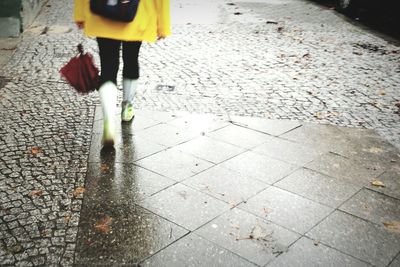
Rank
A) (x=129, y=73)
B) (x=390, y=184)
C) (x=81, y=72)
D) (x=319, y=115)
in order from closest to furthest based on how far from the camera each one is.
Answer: (x=390, y=184)
(x=81, y=72)
(x=129, y=73)
(x=319, y=115)

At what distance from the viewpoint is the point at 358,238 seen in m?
3.01

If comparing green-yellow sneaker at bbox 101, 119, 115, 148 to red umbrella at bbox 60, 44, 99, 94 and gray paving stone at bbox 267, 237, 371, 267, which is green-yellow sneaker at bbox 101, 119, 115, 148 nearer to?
red umbrella at bbox 60, 44, 99, 94

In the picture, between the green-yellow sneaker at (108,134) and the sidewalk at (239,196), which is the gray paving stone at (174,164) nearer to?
the sidewalk at (239,196)

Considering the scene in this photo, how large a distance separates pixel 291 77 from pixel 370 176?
310cm

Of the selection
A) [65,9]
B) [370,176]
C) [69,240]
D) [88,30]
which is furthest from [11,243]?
[65,9]

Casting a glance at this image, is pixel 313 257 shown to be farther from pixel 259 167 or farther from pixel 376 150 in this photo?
pixel 376 150

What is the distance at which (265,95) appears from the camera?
19.5 feet

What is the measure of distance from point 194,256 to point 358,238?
1196 millimetres

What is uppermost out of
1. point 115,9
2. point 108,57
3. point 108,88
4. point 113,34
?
point 115,9

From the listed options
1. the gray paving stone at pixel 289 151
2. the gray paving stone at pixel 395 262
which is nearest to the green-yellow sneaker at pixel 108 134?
the gray paving stone at pixel 289 151

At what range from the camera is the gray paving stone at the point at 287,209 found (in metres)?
3.16

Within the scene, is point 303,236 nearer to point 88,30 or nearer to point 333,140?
point 333,140

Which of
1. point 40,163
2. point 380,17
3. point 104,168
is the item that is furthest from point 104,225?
point 380,17

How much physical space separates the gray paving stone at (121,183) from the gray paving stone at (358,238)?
1.33 metres
